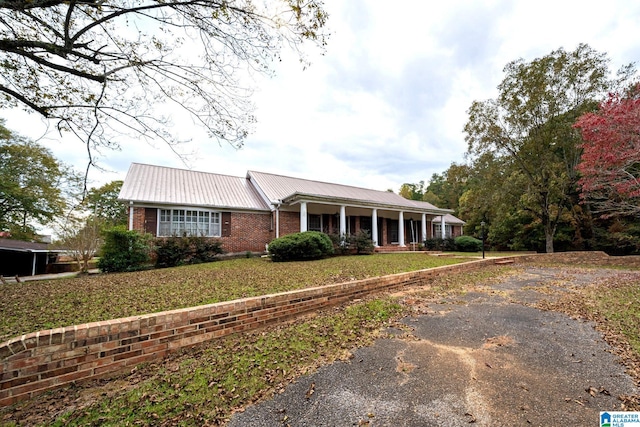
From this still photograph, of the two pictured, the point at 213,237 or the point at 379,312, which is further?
the point at 213,237

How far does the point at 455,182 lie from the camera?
18.8 metres

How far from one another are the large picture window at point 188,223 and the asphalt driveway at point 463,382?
35.0 ft

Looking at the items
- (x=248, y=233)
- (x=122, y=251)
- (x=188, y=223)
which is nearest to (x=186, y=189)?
(x=188, y=223)

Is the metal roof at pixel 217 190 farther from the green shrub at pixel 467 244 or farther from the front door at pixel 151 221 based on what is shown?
the green shrub at pixel 467 244

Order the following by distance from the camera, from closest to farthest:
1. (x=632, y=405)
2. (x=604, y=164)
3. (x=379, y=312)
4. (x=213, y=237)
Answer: (x=632, y=405) → (x=379, y=312) → (x=604, y=164) → (x=213, y=237)

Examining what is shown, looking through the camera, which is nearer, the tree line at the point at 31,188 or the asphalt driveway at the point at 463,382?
the asphalt driveway at the point at 463,382

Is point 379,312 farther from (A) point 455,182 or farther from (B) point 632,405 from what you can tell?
(A) point 455,182

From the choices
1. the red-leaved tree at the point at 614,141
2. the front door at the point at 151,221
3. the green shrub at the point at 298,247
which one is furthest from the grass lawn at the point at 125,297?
the red-leaved tree at the point at 614,141

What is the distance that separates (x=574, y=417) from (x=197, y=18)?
641cm

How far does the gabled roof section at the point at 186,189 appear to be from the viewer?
40.7ft

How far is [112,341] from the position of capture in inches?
118

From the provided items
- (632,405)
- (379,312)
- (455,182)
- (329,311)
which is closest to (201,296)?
(329,311)

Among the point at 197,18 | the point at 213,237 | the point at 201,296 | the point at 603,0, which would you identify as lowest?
the point at 201,296

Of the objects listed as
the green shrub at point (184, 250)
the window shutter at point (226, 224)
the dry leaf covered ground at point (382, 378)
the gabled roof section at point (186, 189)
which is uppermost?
the gabled roof section at point (186, 189)
